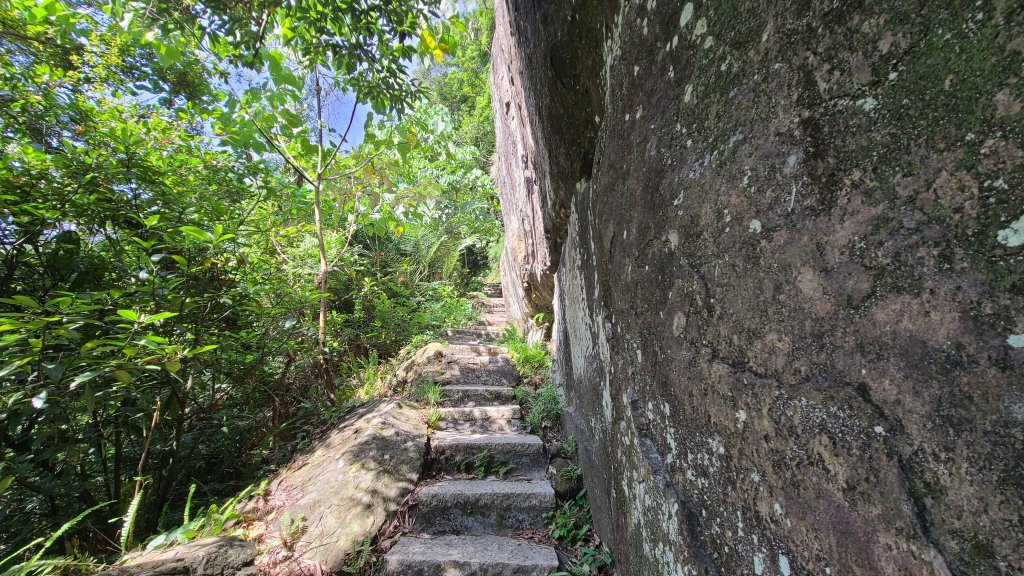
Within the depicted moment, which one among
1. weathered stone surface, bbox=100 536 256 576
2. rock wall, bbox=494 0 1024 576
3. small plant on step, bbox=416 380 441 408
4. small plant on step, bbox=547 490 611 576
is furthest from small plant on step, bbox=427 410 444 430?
rock wall, bbox=494 0 1024 576

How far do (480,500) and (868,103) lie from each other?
8.31ft

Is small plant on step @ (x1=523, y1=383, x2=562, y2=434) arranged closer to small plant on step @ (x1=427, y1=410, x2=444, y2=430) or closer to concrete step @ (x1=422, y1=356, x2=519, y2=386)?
concrete step @ (x1=422, y1=356, x2=519, y2=386)

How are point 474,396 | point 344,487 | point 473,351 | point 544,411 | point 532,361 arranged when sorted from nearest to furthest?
1. point 344,487
2. point 544,411
3. point 474,396
4. point 532,361
5. point 473,351

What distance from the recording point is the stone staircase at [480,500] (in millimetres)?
1954

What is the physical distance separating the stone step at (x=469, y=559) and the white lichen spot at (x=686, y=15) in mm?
2379

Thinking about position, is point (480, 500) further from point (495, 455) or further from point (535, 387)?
point (535, 387)

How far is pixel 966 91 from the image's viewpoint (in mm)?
552

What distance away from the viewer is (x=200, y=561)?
1.64 metres

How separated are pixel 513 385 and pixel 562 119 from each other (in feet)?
8.43

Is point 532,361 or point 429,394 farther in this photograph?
point 532,361

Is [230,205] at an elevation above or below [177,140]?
below

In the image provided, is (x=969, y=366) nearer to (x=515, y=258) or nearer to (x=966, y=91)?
(x=966, y=91)

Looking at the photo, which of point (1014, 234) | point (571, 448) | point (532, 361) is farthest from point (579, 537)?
point (1014, 234)

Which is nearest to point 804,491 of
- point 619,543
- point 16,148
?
point 619,543
